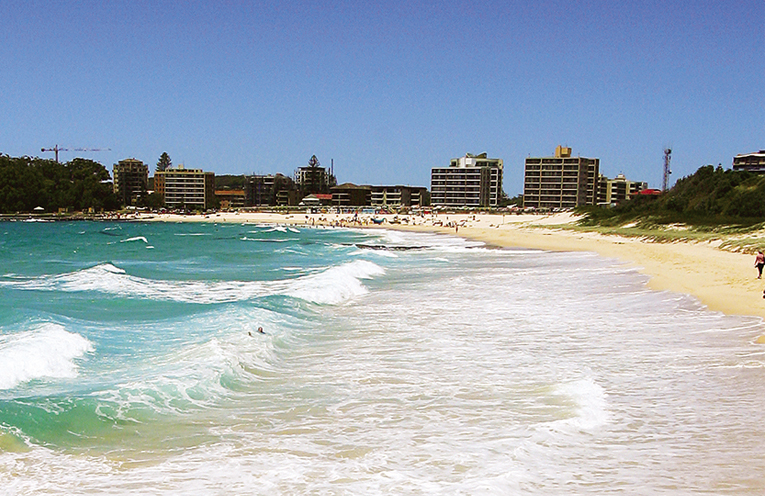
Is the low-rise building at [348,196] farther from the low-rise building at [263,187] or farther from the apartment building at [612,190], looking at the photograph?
the apartment building at [612,190]

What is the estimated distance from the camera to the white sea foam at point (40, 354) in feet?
33.7

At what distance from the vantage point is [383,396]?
356 inches

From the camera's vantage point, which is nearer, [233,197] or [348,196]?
[348,196]

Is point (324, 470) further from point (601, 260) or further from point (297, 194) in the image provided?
point (297, 194)

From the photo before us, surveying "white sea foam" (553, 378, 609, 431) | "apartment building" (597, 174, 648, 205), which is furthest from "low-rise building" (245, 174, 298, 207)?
"white sea foam" (553, 378, 609, 431)

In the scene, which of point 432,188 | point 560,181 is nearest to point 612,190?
point 560,181

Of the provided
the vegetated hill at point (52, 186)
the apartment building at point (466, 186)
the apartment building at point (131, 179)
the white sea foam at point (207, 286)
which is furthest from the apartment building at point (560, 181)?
the white sea foam at point (207, 286)

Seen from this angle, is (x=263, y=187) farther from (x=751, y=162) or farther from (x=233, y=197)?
(x=751, y=162)

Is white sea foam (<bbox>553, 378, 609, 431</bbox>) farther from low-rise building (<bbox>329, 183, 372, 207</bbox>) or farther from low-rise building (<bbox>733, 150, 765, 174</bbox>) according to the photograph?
low-rise building (<bbox>329, 183, 372, 207</bbox>)

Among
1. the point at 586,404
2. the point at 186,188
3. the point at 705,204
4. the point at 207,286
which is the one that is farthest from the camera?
the point at 186,188

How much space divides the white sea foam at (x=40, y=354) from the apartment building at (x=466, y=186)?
143m

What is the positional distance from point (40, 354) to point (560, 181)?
141 meters

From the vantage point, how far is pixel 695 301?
Answer: 16219 millimetres

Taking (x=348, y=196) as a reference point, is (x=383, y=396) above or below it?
below
